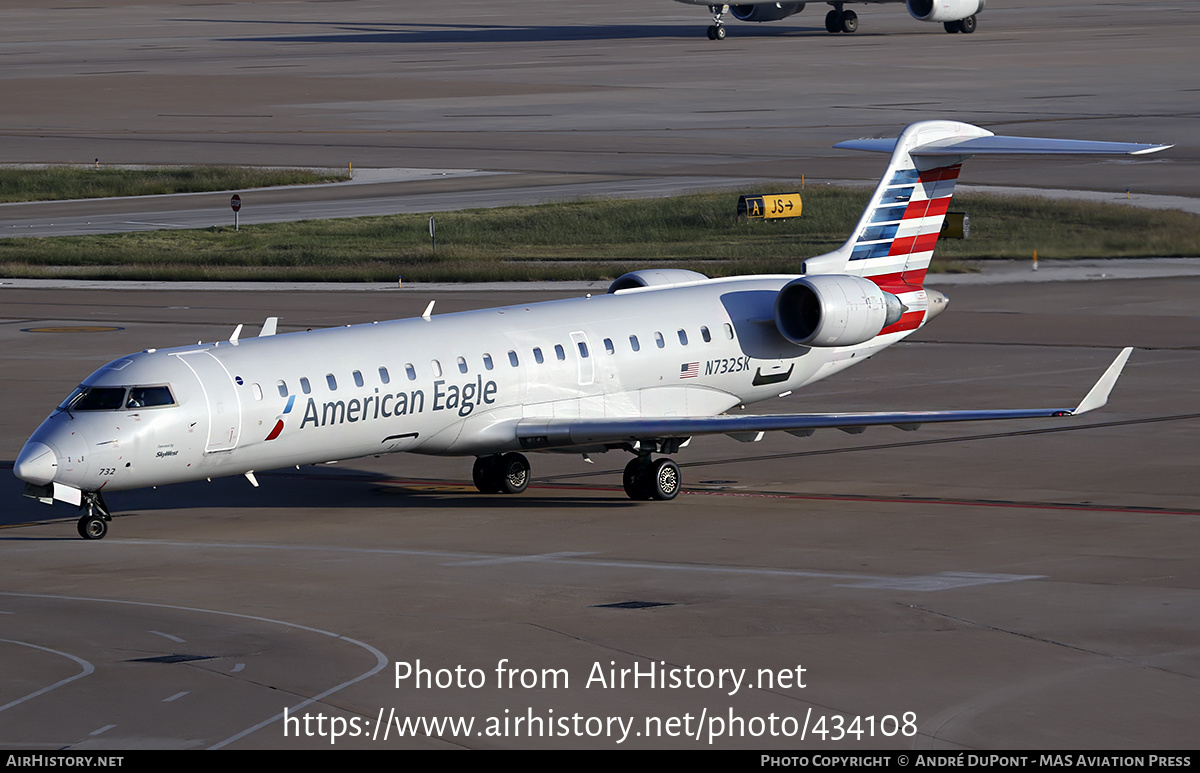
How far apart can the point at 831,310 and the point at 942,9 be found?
3583 inches

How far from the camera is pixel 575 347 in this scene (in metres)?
29.1

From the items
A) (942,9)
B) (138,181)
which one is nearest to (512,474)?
(138,181)

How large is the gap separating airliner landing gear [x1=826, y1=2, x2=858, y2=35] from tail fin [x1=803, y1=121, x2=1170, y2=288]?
308ft

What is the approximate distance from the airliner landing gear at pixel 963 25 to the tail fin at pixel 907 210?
302 feet

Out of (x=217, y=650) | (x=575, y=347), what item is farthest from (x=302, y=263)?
(x=217, y=650)

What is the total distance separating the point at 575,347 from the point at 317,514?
4934 mm

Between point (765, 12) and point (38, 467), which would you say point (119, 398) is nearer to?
point (38, 467)

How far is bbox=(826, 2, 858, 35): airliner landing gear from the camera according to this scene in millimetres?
125125

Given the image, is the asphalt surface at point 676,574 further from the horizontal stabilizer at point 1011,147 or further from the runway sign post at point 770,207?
the runway sign post at point 770,207

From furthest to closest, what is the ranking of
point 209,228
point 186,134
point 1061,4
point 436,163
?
1. point 1061,4
2. point 186,134
3. point 436,163
4. point 209,228

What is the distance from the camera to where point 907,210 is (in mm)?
33156

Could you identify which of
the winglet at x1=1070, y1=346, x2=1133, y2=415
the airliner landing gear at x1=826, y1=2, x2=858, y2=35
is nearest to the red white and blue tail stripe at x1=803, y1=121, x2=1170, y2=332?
the winglet at x1=1070, y1=346, x2=1133, y2=415

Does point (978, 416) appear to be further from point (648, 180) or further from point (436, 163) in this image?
point (436, 163)

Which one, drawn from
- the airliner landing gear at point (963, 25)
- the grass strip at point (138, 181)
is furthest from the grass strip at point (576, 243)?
the airliner landing gear at point (963, 25)
